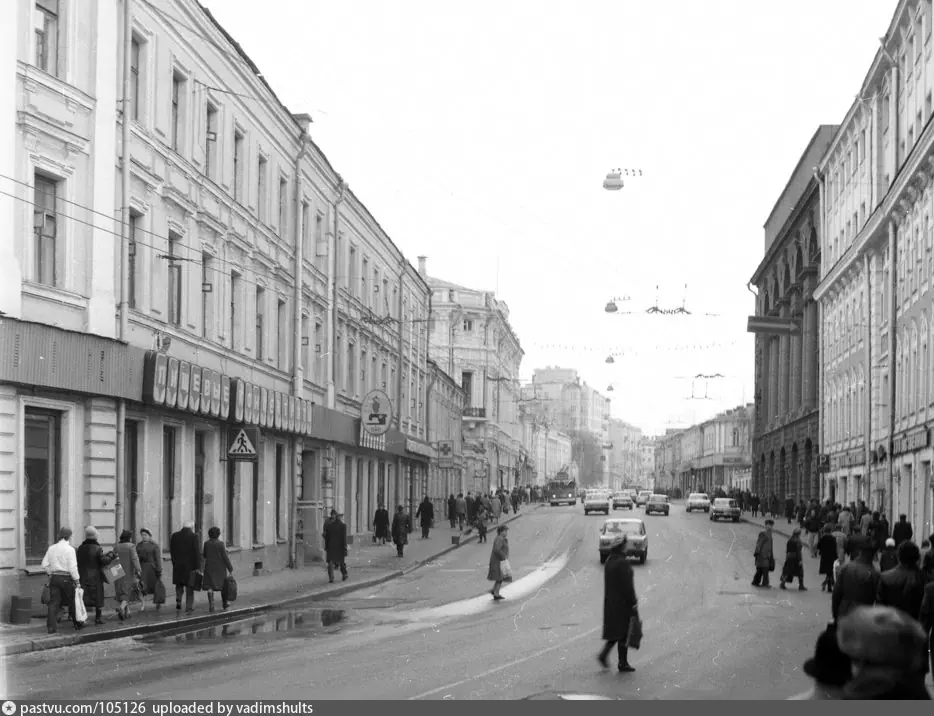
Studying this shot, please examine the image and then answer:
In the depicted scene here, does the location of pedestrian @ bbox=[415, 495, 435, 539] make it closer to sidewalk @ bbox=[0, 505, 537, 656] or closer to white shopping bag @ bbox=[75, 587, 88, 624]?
sidewalk @ bbox=[0, 505, 537, 656]

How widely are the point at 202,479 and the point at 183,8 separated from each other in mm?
10003

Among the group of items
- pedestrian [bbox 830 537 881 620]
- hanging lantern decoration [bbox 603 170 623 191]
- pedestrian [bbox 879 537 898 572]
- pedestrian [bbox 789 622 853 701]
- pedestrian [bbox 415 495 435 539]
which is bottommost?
pedestrian [bbox 415 495 435 539]

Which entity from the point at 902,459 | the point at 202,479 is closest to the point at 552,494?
the point at 902,459

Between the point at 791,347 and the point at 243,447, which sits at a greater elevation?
the point at 791,347

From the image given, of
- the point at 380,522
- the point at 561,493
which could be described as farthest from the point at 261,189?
the point at 561,493

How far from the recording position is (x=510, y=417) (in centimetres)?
11225

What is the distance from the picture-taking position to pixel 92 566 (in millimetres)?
20109

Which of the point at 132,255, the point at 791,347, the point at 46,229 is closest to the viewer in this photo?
the point at 46,229

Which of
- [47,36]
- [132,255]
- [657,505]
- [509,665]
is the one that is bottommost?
[657,505]

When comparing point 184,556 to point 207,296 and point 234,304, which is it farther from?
point 234,304

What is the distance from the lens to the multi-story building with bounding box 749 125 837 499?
225 ft

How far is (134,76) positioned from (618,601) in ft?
47.9

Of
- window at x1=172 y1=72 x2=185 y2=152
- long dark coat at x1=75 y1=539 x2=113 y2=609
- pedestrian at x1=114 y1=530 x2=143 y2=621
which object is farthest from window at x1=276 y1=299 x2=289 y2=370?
long dark coat at x1=75 y1=539 x2=113 y2=609

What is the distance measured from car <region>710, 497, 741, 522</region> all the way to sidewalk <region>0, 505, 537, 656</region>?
25.2 metres
